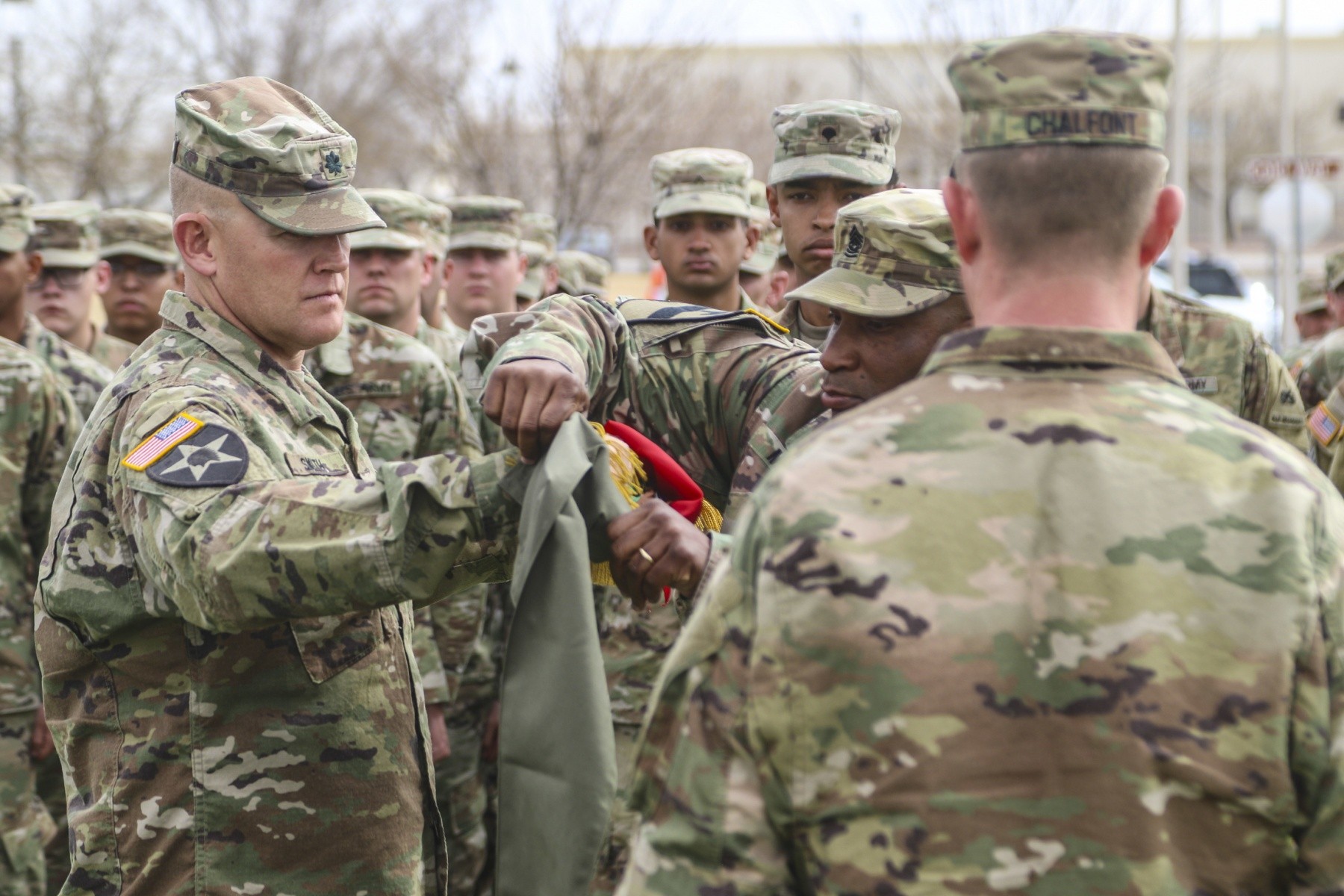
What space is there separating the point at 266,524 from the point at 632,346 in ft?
3.64

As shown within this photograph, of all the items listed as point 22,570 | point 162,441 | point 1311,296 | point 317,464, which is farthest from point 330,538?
point 1311,296

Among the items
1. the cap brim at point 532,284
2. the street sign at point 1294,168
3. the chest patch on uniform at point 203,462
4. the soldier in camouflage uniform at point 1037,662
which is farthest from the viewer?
the street sign at point 1294,168

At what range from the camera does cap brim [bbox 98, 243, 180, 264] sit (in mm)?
7652

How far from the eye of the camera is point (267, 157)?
3143mm

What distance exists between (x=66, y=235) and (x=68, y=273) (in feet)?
0.71

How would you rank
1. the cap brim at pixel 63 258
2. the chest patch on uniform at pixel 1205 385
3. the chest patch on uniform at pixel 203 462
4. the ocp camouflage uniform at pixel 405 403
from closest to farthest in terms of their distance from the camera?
the chest patch on uniform at pixel 203 462, the chest patch on uniform at pixel 1205 385, the ocp camouflage uniform at pixel 405 403, the cap brim at pixel 63 258

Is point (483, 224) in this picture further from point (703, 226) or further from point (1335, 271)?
point (1335, 271)

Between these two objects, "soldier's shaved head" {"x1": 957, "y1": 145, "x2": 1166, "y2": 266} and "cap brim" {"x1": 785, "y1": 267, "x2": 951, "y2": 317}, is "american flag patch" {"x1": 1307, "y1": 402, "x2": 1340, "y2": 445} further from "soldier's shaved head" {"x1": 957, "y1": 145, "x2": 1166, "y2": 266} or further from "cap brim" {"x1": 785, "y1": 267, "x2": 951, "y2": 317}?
"soldier's shaved head" {"x1": 957, "y1": 145, "x2": 1166, "y2": 266}

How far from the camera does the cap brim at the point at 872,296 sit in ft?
10.4

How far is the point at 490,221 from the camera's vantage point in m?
8.44

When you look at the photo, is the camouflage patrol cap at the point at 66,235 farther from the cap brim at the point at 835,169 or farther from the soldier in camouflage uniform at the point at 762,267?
the cap brim at the point at 835,169

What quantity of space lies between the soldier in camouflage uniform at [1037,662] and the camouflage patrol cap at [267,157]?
163 centimetres

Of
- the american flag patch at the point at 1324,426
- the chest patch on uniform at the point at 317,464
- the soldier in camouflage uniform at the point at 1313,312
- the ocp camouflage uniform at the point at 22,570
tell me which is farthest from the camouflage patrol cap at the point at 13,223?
the soldier in camouflage uniform at the point at 1313,312

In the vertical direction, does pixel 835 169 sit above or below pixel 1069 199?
A: below
